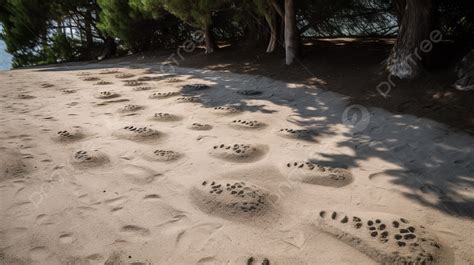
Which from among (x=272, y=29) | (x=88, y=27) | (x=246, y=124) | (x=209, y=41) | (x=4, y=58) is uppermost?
(x=272, y=29)

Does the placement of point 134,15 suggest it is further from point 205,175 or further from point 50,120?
point 205,175

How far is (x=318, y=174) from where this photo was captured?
4211mm

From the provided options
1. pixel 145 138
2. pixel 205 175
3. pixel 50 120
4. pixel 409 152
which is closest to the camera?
pixel 205 175

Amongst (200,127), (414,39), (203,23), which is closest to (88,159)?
(200,127)

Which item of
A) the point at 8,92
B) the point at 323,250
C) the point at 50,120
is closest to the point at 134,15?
the point at 8,92

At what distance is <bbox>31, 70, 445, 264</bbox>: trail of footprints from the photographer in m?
2.87

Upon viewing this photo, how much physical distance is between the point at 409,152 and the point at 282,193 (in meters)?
2.06

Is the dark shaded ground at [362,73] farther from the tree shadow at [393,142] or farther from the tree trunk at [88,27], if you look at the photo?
the tree trunk at [88,27]

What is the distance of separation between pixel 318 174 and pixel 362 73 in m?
5.06

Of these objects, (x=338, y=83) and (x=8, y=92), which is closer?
(x=338, y=83)

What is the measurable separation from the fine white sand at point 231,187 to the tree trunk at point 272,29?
479 centimetres

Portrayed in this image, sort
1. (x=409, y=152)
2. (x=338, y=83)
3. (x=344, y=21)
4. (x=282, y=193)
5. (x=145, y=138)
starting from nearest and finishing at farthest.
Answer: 1. (x=282, y=193)
2. (x=409, y=152)
3. (x=145, y=138)
4. (x=338, y=83)
5. (x=344, y=21)

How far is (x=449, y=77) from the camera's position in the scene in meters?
6.76

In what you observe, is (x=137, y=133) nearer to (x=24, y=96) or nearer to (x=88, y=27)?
(x=24, y=96)
